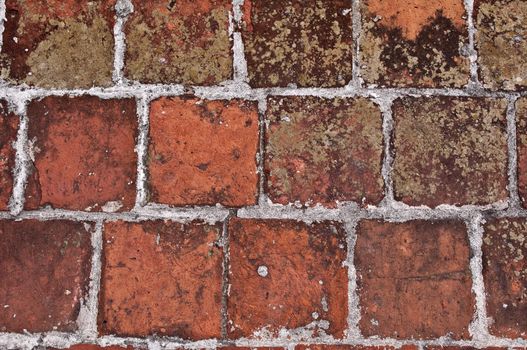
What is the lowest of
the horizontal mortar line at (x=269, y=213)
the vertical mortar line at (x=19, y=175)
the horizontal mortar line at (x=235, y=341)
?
the horizontal mortar line at (x=235, y=341)

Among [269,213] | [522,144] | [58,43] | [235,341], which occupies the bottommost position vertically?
[235,341]

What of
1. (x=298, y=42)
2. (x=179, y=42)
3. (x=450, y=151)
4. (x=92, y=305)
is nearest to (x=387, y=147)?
(x=450, y=151)

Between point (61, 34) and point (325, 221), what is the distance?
1.43 ft

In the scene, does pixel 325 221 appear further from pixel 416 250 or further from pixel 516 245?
pixel 516 245

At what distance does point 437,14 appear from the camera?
0.76 metres

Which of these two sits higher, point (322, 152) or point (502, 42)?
point (502, 42)

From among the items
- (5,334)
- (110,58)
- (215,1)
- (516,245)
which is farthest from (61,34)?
(516,245)

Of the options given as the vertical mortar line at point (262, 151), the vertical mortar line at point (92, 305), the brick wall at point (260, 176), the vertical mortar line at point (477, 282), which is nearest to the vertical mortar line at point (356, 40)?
the brick wall at point (260, 176)

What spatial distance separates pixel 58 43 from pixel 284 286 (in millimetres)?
444

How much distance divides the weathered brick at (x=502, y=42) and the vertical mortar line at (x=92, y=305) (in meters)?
0.57

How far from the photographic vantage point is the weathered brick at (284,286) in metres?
0.72

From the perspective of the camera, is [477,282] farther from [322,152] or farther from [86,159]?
[86,159]

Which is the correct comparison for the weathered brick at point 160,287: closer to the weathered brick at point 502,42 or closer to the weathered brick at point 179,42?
the weathered brick at point 179,42

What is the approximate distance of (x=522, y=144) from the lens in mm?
745
